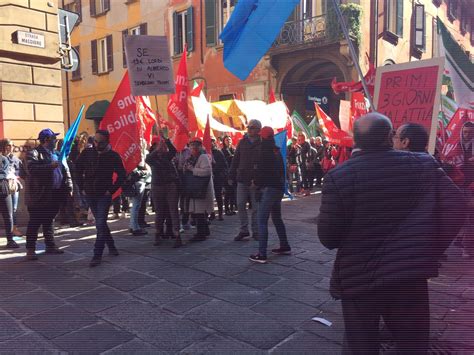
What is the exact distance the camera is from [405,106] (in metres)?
4.46

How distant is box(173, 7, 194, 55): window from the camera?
20688mm

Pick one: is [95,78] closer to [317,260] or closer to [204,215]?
[204,215]

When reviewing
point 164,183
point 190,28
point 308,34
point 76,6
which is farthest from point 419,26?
point 76,6

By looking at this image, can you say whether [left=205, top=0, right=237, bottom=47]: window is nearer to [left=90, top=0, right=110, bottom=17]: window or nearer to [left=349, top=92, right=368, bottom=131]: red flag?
[left=90, top=0, right=110, bottom=17]: window

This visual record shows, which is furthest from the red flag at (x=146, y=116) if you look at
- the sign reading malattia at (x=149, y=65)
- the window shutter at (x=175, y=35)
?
the window shutter at (x=175, y=35)

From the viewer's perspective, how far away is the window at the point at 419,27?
19.8 m

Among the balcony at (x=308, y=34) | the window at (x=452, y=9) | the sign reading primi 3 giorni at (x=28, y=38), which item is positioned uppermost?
the window at (x=452, y=9)

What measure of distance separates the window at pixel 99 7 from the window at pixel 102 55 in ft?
4.60

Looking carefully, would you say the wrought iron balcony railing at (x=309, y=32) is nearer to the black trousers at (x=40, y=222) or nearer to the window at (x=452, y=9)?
the window at (x=452, y=9)

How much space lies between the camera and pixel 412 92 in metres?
4.40

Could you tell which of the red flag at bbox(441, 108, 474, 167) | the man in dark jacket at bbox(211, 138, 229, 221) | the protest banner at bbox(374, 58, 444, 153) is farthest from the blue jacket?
the man in dark jacket at bbox(211, 138, 229, 221)

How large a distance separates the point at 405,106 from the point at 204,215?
3385 mm

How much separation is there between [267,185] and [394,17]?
1588cm

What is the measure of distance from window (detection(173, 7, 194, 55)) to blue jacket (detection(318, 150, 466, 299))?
19710 mm
